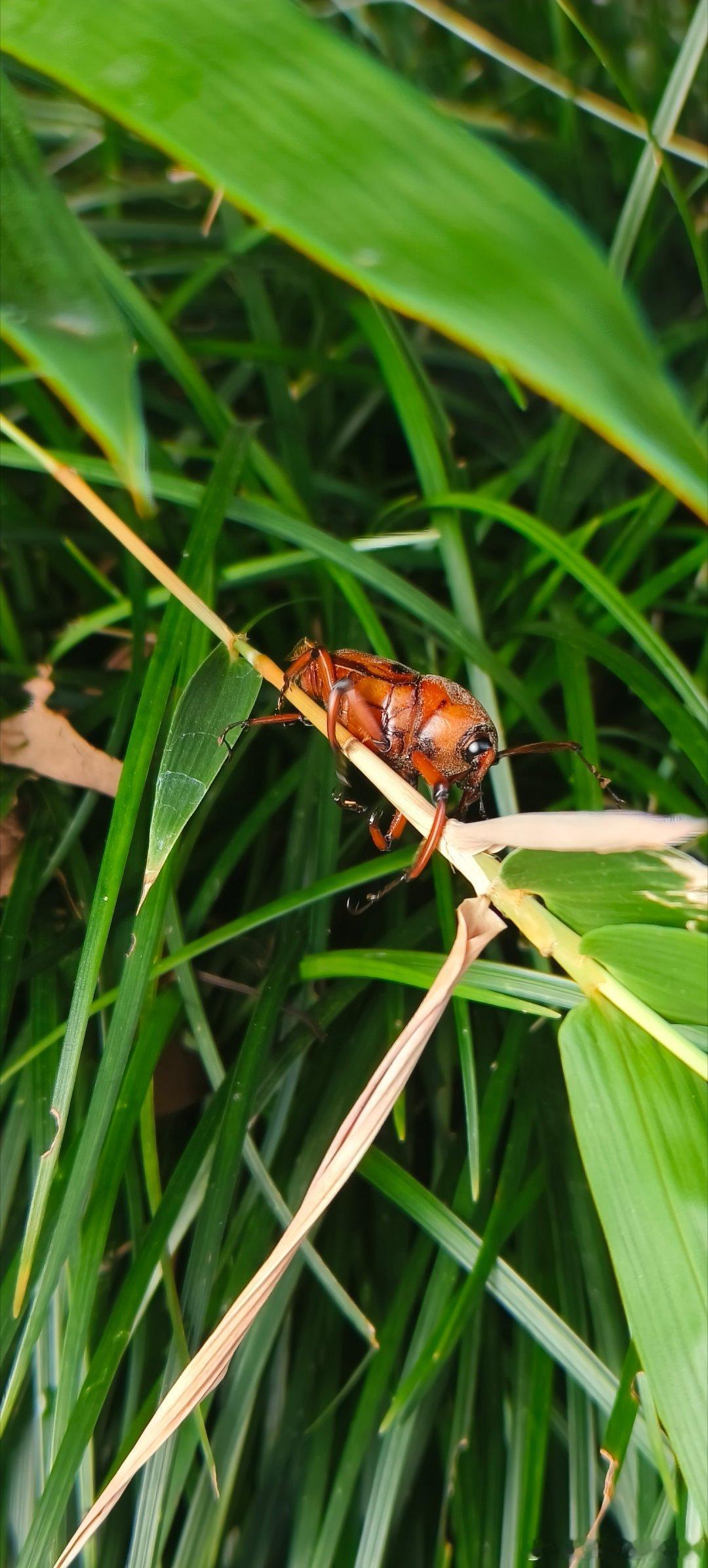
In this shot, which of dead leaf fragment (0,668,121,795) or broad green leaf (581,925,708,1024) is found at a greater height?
dead leaf fragment (0,668,121,795)

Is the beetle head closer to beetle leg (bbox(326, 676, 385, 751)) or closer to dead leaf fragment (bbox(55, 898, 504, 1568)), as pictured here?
beetle leg (bbox(326, 676, 385, 751))

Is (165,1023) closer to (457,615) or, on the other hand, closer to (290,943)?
(290,943)

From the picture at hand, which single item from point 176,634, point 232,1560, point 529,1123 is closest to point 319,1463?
point 232,1560

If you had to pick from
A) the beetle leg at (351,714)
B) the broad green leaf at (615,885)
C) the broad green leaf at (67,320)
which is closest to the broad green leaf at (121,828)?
the beetle leg at (351,714)

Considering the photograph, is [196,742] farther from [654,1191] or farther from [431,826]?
[654,1191]

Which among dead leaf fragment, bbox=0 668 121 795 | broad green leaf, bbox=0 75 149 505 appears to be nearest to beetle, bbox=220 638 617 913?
dead leaf fragment, bbox=0 668 121 795
